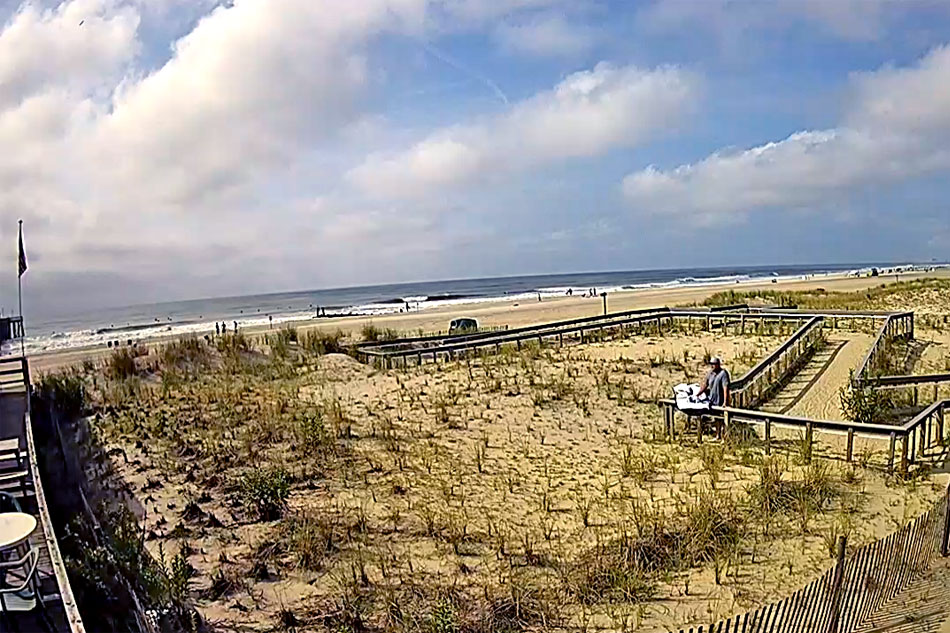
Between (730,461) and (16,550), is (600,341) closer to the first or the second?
(730,461)

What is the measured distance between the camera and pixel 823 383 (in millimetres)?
14539

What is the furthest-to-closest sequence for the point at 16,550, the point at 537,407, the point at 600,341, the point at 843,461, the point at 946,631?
the point at 600,341 → the point at 537,407 → the point at 843,461 → the point at 16,550 → the point at 946,631

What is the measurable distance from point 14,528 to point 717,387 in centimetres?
958

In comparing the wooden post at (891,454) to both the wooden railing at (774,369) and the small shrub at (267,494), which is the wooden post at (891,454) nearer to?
the wooden railing at (774,369)

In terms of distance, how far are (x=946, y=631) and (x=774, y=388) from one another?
30.9 feet

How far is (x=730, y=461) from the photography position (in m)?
9.75

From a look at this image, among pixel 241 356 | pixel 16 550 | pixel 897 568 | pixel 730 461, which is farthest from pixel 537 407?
pixel 241 356

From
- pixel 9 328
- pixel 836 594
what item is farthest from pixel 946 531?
pixel 9 328

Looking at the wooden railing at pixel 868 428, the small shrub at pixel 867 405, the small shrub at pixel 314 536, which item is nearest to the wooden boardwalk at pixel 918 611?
the wooden railing at pixel 868 428

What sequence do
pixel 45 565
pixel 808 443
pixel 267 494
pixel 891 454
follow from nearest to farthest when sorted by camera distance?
pixel 45 565 → pixel 267 494 → pixel 891 454 → pixel 808 443

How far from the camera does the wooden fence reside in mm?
4520

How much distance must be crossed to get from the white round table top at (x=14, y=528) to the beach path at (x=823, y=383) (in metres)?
11.2

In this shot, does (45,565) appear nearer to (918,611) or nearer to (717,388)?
(918,611)

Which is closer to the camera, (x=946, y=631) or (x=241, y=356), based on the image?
(x=946, y=631)
